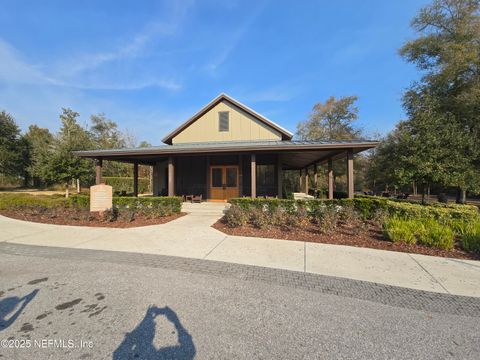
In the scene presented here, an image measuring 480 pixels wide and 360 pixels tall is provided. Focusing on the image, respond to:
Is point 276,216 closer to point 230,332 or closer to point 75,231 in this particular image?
point 230,332

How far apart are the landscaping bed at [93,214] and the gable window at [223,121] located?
279 inches

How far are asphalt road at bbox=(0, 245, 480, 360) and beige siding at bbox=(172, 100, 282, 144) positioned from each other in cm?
1240

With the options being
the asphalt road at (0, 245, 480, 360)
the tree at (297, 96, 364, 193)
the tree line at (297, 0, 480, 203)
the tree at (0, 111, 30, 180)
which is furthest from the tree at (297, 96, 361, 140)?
the tree at (0, 111, 30, 180)

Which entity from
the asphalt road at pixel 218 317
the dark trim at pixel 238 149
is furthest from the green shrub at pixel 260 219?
the dark trim at pixel 238 149

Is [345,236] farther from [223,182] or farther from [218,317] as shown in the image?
[223,182]

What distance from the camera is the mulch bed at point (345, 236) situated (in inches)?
222

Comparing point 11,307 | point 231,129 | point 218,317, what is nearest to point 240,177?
point 231,129

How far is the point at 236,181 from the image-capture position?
14.9 meters

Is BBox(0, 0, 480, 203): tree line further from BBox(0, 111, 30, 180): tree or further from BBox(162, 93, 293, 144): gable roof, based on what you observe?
BBox(162, 93, 293, 144): gable roof

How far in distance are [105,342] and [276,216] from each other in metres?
6.43

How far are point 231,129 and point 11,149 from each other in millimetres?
38414

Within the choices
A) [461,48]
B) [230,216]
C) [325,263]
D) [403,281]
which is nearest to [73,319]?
[325,263]

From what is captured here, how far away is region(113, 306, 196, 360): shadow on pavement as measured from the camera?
223 cm

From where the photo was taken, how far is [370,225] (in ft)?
27.0
